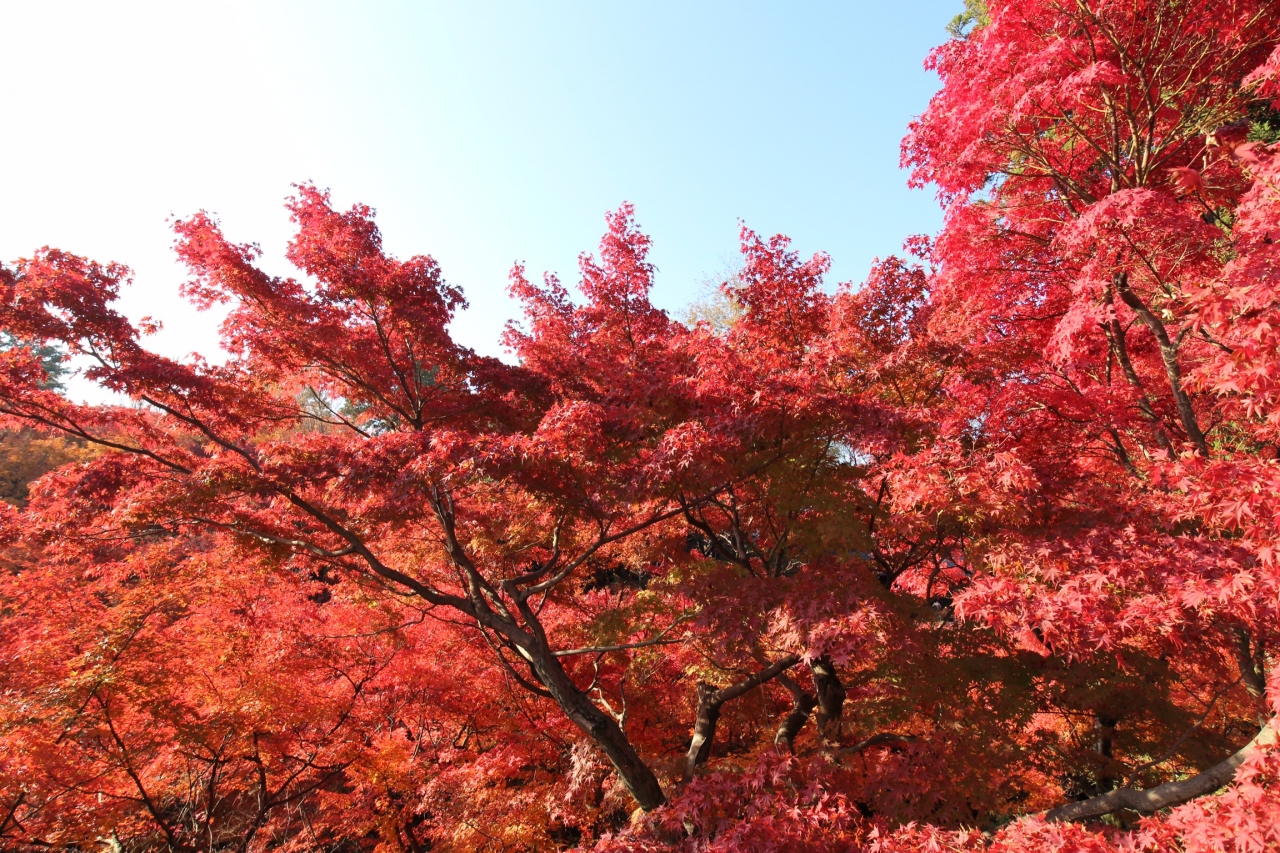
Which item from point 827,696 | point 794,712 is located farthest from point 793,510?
point 794,712

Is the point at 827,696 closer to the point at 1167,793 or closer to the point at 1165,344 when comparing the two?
the point at 1167,793

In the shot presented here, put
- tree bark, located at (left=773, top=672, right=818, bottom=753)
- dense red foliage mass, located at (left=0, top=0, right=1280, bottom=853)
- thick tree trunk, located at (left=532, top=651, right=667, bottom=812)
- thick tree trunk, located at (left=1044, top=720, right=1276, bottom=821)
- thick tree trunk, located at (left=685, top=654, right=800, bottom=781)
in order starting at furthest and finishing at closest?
tree bark, located at (left=773, top=672, right=818, bottom=753), thick tree trunk, located at (left=685, top=654, right=800, bottom=781), thick tree trunk, located at (left=532, top=651, right=667, bottom=812), dense red foliage mass, located at (left=0, top=0, right=1280, bottom=853), thick tree trunk, located at (left=1044, top=720, right=1276, bottom=821)

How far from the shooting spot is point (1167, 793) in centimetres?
430

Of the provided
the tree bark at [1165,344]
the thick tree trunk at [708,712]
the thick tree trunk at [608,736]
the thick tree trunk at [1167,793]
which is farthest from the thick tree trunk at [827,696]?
the tree bark at [1165,344]

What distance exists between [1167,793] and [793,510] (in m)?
3.51

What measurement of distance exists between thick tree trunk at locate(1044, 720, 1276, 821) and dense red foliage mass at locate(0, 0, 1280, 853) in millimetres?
29

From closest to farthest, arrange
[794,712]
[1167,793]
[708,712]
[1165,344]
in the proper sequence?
[1167,793], [1165,344], [708,712], [794,712]

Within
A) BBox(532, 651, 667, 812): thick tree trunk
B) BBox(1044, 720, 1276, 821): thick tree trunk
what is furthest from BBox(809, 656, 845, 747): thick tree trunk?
BBox(1044, 720, 1276, 821): thick tree trunk

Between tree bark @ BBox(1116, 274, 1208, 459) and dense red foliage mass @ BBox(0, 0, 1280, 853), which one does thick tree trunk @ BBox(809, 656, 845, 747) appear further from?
tree bark @ BBox(1116, 274, 1208, 459)

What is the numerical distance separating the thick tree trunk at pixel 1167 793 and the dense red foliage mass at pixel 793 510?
0.03m

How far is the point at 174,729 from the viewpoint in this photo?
22.3ft

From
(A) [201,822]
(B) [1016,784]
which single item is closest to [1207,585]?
(B) [1016,784]

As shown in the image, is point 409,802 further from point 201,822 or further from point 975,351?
point 975,351

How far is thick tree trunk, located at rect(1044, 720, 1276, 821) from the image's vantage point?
3.91m
